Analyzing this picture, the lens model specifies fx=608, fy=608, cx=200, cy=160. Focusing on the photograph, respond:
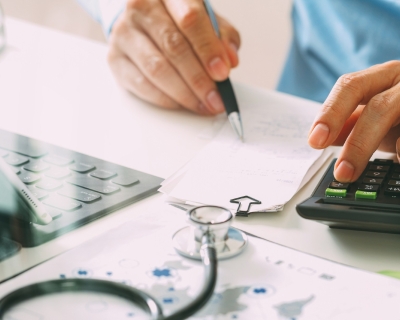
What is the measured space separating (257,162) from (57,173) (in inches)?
7.5

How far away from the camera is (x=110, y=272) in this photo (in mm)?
373

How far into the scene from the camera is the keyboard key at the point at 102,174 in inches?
20.2

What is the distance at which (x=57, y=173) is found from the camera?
1.66 ft

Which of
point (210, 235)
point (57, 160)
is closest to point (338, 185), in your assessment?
point (210, 235)

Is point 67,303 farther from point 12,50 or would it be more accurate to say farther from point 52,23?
point 52,23

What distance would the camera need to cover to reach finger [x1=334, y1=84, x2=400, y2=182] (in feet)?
1.64

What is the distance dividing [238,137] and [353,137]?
6.5 inches

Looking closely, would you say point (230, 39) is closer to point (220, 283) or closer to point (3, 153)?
point (3, 153)

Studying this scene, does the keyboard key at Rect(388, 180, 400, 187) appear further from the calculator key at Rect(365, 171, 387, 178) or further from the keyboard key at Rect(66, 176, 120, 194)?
the keyboard key at Rect(66, 176, 120, 194)

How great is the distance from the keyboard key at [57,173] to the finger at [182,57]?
26 centimetres

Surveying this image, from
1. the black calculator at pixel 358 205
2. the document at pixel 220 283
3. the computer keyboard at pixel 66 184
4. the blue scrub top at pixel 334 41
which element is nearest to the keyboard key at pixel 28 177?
the computer keyboard at pixel 66 184

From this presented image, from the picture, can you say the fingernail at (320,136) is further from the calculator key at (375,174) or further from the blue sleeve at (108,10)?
the blue sleeve at (108,10)

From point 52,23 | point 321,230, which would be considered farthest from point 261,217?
point 52,23

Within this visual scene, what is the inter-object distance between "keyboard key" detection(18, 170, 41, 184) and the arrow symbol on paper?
Result: 160 millimetres
